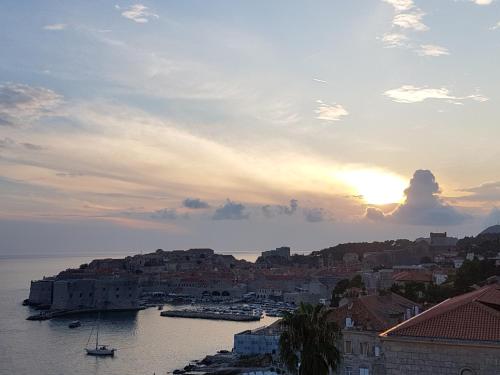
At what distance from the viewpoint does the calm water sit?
48000 millimetres

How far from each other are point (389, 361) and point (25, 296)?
370 feet

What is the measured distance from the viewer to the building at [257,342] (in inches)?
1903

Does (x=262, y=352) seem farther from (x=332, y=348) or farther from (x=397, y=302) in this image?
(x=332, y=348)

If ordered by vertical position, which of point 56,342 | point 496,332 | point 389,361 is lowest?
point 56,342

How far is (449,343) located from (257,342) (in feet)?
123

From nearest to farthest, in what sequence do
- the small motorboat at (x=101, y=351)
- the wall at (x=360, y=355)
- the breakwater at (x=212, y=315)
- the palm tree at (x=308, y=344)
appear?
the palm tree at (x=308, y=344) → the wall at (x=360, y=355) → the small motorboat at (x=101, y=351) → the breakwater at (x=212, y=315)

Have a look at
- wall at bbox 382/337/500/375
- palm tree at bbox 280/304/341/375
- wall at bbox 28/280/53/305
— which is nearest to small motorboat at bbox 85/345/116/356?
palm tree at bbox 280/304/341/375

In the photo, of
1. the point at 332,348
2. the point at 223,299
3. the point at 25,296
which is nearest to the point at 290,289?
the point at 223,299

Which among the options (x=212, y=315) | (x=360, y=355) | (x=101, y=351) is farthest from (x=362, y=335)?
(x=212, y=315)

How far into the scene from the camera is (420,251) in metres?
143

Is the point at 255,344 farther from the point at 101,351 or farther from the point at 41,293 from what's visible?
the point at 41,293

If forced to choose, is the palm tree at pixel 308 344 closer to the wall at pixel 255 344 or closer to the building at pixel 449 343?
the building at pixel 449 343

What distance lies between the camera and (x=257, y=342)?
A: 49.0 meters

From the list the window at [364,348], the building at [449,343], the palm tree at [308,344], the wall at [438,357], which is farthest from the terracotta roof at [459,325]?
the window at [364,348]
